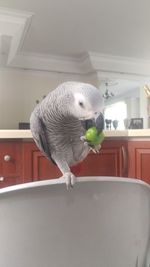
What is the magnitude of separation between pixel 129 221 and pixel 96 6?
1.53m

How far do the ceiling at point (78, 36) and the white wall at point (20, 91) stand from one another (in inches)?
3.0

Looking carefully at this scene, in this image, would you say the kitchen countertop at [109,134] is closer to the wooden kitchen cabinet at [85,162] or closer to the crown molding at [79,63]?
the wooden kitchen cabinet at [85,162]

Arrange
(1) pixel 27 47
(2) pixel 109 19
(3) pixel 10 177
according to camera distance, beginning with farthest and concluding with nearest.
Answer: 1. (1) pixel 27 47
2. (2) pixel 109 19
3. (3) pixel 10 177

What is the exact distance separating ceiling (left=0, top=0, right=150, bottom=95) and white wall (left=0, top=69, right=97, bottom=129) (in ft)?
0.25

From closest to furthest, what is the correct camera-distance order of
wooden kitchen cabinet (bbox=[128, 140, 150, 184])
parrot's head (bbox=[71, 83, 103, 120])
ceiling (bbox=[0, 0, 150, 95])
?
parrot's head (bbox=[71, 83, 103, 120]) < wooden kitchen cabinet (bbox=[128, 140, 150, 184]) < ceiling (bbox=[0, 0, 150, 95])

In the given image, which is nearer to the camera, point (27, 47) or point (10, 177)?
point (10, 177)

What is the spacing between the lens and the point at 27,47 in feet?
7.71

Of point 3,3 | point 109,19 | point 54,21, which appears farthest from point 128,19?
point 3,3

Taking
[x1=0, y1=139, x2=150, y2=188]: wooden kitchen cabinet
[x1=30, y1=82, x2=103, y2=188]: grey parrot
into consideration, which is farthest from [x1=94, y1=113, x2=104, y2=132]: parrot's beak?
[x1=0, y1=139, x2=150, y2=188]: wooden kitchen cabinet

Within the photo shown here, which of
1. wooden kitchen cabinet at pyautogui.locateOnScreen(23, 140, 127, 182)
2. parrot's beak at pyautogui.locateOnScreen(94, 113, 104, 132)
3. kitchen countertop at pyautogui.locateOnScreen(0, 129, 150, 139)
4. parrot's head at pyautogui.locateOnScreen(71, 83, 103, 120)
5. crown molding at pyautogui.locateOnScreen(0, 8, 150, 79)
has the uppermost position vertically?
crown molding at pyautogui.locateOnScreen(0, 8, 150, 79)

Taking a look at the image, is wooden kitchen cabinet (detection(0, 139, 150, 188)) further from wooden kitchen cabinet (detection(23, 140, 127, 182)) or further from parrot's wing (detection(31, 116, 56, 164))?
parrot's wing (detection(31, 116, 56, 164))

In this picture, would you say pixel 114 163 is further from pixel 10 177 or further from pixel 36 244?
pixel 36 244

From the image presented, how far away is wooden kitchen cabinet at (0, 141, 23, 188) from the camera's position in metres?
1.13

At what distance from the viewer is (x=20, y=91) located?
2.59 metres
